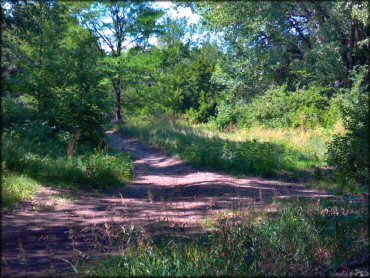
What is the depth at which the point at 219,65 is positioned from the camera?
27.4 meters

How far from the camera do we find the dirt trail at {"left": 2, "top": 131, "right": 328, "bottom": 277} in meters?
5.26

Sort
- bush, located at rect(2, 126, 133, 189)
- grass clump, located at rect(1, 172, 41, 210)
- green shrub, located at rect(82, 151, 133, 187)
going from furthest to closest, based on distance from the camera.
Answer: green shrub, located at rect(82, 151, 133, 187) → bush, located at rect(2, 126, 133, 189) → grass clump, located at rect(1, 172, 41, 210)

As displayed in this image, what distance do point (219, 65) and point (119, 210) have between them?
20539 mm

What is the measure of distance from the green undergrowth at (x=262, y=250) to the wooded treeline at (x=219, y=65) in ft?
6.56

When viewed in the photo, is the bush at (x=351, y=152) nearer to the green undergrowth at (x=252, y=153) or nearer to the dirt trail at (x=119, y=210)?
the dirt trail at (x=119, y=210)

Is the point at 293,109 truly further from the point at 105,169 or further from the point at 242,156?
the point at 105,169

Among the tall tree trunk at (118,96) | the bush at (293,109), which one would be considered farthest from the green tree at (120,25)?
the bush at (293,109)

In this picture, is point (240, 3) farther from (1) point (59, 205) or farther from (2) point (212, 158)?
(1) point (59, 205)

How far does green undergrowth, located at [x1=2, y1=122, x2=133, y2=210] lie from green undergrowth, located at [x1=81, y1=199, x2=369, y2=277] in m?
3.81

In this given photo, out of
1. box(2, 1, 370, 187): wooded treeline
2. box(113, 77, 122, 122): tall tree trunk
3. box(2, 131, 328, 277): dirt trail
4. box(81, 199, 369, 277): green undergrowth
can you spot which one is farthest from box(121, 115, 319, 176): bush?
box(113, 77, 122, 122): tall tree trunk

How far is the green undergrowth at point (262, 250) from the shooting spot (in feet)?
15.0

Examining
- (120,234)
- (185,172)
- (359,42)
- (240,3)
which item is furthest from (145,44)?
(120,234)

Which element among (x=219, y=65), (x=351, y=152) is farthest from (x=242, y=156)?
(x=219, y=65)

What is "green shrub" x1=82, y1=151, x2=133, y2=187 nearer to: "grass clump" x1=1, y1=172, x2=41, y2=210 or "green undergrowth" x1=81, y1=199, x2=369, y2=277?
"grass clump" x1=1, y1=172, x2=41, y2=210
